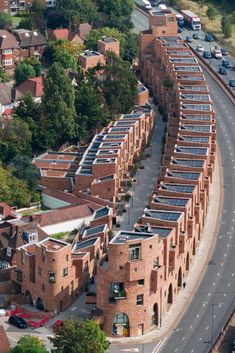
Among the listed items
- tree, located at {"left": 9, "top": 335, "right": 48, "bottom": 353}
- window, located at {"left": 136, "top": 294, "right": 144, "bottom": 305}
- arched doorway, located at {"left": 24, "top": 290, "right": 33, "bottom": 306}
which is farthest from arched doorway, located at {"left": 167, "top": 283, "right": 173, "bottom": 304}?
tree, located at {"left": 9, "top": 335, "right": 48, "bottom": 353}

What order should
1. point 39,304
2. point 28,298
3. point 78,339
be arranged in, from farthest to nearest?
1. point 28,298
2. point 39,304
3. point 78,339

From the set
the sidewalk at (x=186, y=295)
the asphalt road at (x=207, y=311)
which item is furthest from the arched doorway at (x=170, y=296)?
the asphalt road at (x=207, y=311)

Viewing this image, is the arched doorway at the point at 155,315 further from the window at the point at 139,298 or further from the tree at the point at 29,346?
the tree at the point at 29,346

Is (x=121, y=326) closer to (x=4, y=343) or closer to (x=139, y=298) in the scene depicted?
(x=139, y=298)

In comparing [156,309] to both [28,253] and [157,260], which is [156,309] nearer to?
[157,260]

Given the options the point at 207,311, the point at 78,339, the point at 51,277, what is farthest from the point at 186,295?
the point at 78,339
